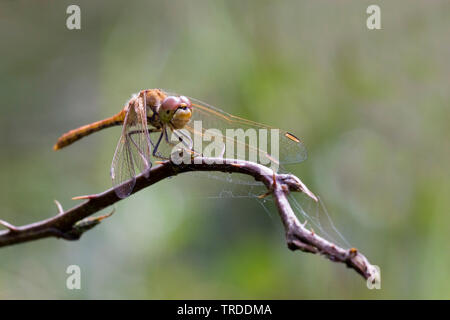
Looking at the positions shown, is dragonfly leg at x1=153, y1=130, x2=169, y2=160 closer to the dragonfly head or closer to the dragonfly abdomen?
→ the dragonfly head

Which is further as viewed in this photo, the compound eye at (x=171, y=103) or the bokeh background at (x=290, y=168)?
the bokeh background at (x=290, y=168)

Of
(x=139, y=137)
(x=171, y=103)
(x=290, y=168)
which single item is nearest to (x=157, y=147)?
(x=139, y=137)

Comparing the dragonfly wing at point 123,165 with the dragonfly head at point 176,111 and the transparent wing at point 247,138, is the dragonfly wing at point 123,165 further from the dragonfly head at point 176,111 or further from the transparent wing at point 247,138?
the transparent wing at point 247,138

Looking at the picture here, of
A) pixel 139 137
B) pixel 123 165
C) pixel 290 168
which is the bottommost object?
pixel 290 168

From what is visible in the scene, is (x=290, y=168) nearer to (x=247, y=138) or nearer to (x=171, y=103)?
(x=247, y=138)

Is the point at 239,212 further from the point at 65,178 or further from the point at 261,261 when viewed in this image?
the point at 65,178

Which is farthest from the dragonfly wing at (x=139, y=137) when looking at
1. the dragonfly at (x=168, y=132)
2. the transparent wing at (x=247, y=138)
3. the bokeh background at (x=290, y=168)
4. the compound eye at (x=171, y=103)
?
the bokeh background at (x=290, y=168)
